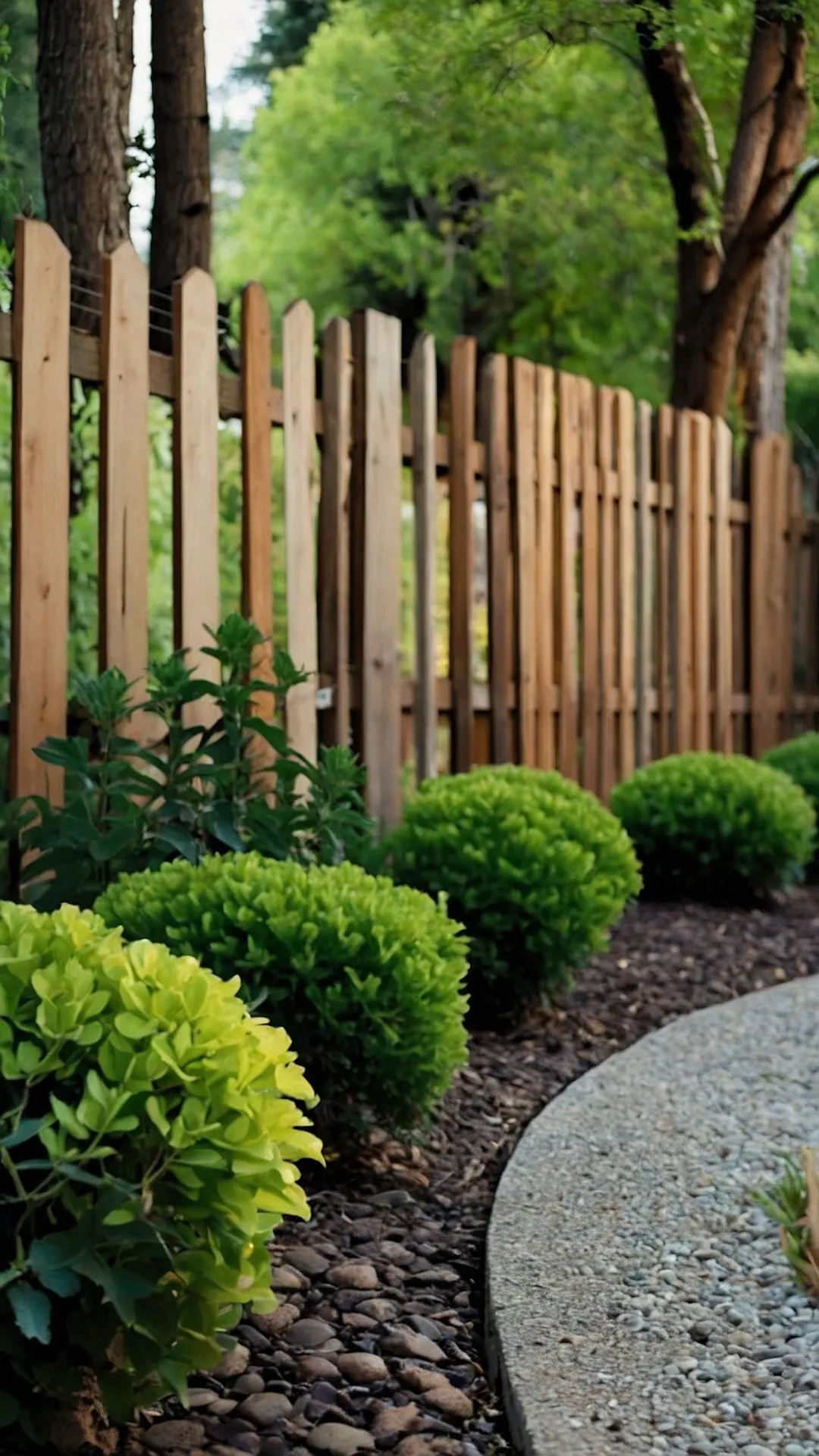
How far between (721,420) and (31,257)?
5.43 m

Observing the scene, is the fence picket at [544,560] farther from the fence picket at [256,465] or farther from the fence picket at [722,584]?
the fence picket at [256,465]

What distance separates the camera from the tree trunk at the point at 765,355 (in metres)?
9.97

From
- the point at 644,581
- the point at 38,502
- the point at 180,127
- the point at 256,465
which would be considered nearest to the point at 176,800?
the point at 38,502

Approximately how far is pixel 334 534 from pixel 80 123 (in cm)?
161

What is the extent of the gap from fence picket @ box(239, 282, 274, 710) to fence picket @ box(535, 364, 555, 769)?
214 centimetres

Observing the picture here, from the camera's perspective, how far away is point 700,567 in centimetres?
867

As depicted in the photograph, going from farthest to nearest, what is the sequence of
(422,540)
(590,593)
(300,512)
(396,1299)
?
(590,593) < (422,540) < (300,512) < (396,1299)

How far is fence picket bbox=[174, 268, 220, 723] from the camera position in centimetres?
482

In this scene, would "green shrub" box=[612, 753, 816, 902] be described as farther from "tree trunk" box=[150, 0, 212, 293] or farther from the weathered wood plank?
"tree trunk" box=[150, 0, 212, 293]

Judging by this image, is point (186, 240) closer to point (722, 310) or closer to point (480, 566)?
point (722, 310)

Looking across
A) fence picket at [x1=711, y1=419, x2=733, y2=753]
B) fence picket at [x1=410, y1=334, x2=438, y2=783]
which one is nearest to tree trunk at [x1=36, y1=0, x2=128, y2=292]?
fence picket at [x1=410, y1=334, x2=438, y2=783]

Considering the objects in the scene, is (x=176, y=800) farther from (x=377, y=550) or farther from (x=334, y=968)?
(x=377, y=550)

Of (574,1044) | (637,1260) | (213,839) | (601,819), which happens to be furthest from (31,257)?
(637,1260)

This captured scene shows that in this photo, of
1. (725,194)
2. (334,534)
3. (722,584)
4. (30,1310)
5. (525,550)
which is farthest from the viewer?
(725,194)
